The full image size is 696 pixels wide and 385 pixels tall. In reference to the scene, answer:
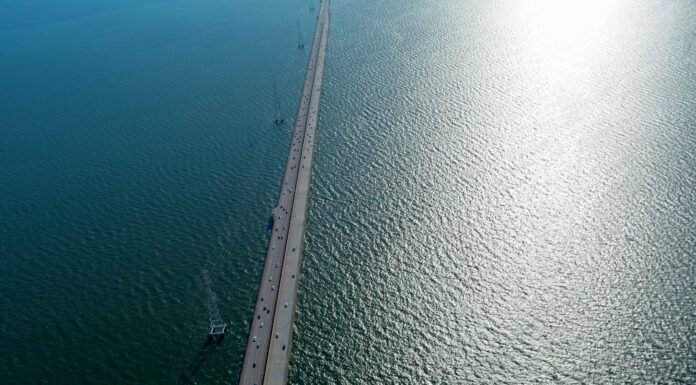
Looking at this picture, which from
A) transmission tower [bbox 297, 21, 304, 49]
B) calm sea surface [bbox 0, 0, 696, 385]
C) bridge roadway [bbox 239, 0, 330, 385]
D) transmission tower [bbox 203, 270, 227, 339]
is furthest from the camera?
transmission tower [bbox 297, 21, 304, 49]

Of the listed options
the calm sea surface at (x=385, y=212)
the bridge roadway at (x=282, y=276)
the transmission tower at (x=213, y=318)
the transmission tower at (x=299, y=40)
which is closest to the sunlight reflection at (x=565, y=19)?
the calm sea surface at (x=385, y=212)

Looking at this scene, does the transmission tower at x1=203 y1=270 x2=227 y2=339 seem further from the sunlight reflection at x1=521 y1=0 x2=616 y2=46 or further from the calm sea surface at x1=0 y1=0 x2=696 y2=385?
the sunlight reflection at x1=521 y1=0 x2=616 y2=46

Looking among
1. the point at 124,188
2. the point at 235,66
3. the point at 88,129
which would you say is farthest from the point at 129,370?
the point at 235,66

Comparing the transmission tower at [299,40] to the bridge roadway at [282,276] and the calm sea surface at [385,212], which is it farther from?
the bridge roadway at [282,276]

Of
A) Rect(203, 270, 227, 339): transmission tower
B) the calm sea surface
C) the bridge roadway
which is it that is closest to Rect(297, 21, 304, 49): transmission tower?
the calm sea surface

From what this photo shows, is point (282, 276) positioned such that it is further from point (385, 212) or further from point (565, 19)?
point (565, 19)

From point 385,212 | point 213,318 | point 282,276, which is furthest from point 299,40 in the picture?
point 213,318

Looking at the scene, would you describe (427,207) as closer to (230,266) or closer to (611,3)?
(230,266)
